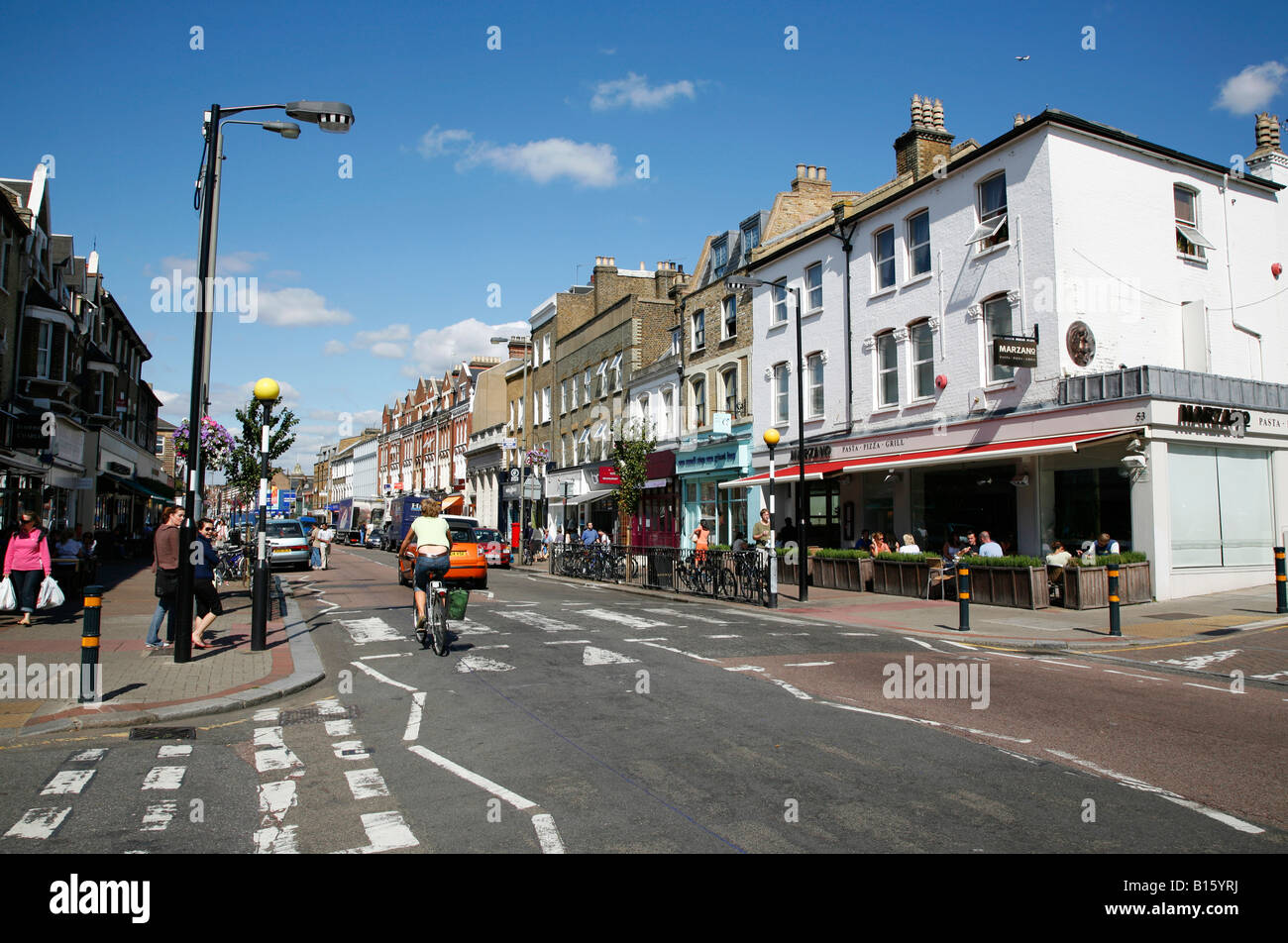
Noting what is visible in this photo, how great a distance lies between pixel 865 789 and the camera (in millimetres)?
5578

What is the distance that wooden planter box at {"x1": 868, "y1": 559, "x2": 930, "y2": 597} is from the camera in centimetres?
1952

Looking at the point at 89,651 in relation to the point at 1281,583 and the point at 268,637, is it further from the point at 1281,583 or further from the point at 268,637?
the point at 1281,583

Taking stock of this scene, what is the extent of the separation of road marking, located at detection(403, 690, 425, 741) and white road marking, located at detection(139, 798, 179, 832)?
197 cm

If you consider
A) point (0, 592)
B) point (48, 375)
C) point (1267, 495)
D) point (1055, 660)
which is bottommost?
point (1055, 660)

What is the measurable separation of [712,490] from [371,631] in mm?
19649

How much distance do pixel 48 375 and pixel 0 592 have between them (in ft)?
60.1

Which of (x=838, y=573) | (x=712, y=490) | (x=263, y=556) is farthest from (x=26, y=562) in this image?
(x=712, y=490)

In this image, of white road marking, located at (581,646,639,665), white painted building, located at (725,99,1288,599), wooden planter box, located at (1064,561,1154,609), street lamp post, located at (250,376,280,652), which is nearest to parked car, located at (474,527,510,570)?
white painted building, located at (725,99,1288,599)

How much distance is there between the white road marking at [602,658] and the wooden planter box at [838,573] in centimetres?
1162

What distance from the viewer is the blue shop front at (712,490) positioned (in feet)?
98.8

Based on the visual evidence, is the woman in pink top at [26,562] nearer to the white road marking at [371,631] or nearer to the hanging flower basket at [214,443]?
the white road marking at [371,631]

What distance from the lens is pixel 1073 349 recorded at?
18.4m
